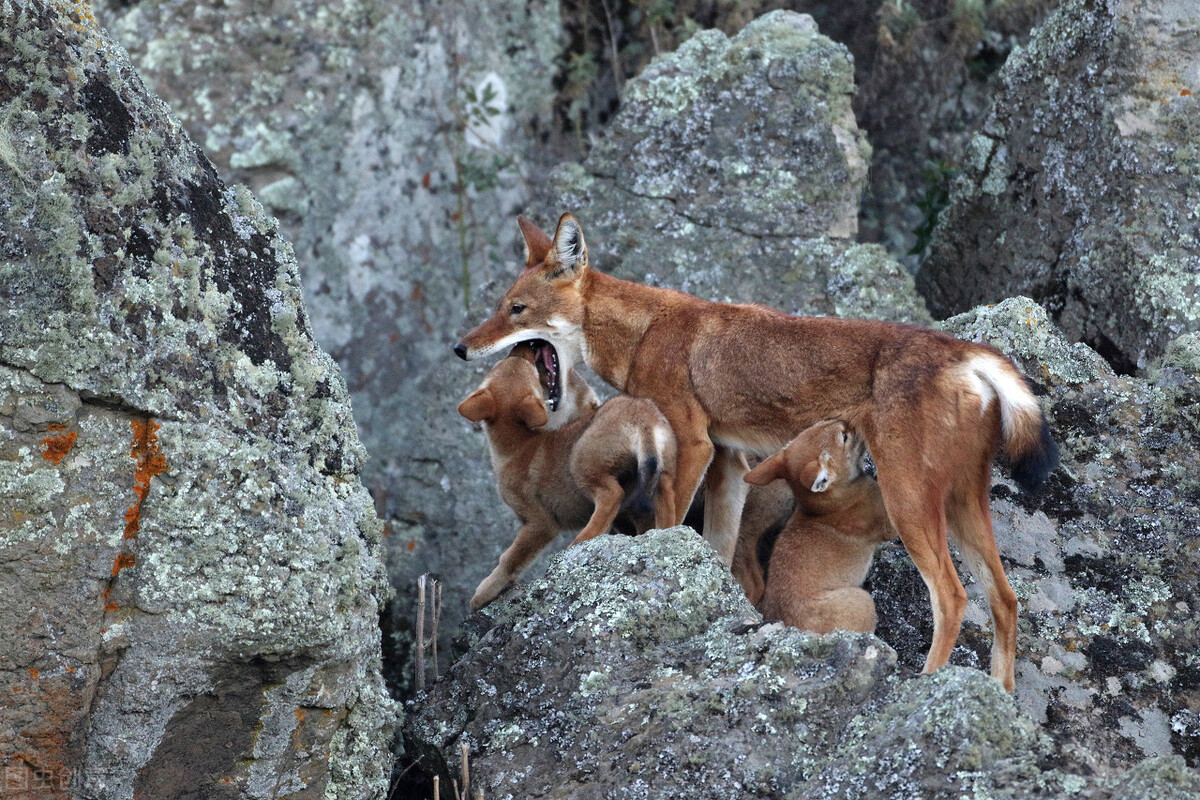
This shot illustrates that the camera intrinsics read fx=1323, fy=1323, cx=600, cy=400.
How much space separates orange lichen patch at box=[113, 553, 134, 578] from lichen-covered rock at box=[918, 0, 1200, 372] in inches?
210

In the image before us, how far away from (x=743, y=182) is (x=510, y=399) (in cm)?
240

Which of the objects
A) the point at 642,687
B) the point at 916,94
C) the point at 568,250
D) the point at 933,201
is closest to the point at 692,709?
the point at 642,687

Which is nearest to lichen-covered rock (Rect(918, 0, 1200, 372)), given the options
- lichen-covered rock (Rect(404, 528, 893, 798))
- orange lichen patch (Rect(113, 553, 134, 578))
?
lichen-covered rock (Rect(404, 528, 893, 798))

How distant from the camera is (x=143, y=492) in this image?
167 inches

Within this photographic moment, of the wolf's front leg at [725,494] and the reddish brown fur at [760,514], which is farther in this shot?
the reddish brown fur at [760,514]

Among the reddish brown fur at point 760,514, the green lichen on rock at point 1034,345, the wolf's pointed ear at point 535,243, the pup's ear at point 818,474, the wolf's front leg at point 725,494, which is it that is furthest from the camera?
the wolf's pointed ear at point 535,243

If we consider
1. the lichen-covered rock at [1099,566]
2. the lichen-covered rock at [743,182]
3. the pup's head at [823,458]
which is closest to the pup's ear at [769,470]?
the pup's head at [823,458]

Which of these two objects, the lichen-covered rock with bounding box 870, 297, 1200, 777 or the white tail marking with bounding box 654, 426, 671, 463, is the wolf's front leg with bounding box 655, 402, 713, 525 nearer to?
the white tail marking with bounding box 654, 426, 671, 463

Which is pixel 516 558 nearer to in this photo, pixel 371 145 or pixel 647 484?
pixel 647 484

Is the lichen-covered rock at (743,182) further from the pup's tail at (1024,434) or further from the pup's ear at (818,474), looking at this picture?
the pup's tail at (1024,434)

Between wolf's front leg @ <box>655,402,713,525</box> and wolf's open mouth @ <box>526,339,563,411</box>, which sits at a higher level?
wolf's open mouth @ <box>526,339,563,411</box>

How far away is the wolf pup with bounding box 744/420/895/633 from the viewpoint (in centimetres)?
566

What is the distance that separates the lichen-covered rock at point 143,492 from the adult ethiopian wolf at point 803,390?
7.29ft

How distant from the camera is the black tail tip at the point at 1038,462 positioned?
5.41 m
